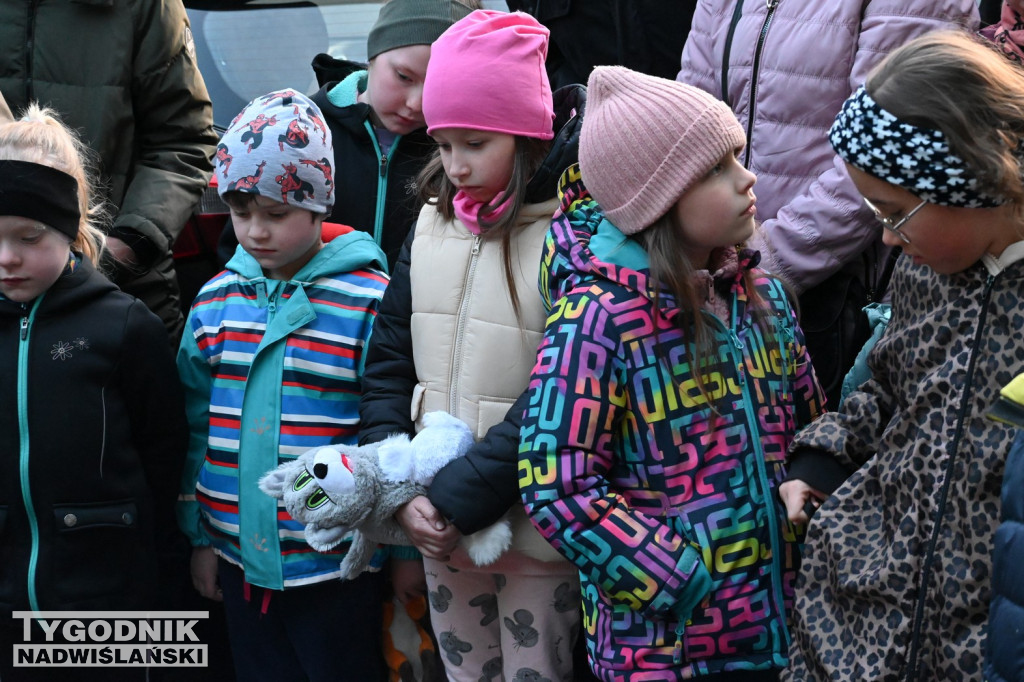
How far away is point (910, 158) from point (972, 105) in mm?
127

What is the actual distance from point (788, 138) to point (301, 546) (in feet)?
5.42

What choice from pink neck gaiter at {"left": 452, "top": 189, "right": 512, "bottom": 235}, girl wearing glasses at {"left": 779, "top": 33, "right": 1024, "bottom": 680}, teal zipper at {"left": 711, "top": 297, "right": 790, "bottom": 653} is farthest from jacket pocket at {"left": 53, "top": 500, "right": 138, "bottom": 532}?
girl wearing glasses at {"left": 779, "top": 33, "right": 1024, "bottom": 680}

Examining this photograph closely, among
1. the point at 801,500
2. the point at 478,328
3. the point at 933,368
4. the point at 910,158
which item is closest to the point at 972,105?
the point at 910,158

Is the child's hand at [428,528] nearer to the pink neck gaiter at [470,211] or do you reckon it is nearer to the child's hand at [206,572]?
the pink neck gaiter at [470,211]

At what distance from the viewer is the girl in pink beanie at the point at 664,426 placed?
2.21 metres

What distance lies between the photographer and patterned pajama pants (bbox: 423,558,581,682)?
2701 millimetres

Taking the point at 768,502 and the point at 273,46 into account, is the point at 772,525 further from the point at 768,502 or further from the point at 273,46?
the point at 273,46

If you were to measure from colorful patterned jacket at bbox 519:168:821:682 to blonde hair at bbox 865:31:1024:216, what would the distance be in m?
0.61

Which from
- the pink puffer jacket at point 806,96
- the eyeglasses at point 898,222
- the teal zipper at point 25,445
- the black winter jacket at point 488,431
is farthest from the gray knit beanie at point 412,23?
the eyeglasses at point 898,222

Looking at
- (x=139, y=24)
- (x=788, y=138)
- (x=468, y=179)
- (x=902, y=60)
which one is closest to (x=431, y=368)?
(x=468, y=179)

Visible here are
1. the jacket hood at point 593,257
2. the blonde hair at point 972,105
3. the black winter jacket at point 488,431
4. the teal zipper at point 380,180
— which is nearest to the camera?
the blonde hair at point 972,105

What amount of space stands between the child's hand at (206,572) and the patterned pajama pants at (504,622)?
2.35ft

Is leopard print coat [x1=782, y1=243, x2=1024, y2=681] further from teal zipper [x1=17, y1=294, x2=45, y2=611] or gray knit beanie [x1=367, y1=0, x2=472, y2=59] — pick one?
teal zipper [x1=17, y1=294, x2=45, y2=611]

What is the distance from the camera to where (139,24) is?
3.58 metres
